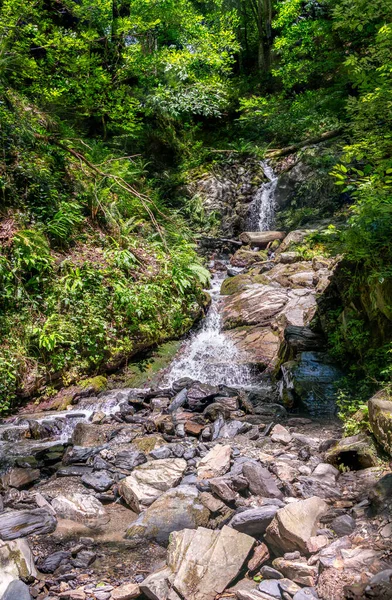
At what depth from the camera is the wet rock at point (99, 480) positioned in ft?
15.4

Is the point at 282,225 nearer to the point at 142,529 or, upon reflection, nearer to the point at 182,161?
the point at 182,161

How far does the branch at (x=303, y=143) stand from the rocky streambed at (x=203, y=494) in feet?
29.7

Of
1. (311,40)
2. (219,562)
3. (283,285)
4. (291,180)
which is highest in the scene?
(311,40)

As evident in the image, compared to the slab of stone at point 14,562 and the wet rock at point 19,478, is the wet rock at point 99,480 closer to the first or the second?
the wet rock at point 19,478

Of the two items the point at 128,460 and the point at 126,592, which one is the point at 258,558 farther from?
the point at 128,460

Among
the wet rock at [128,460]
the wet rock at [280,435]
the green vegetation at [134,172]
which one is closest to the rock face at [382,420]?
the green vegetation at [134,172]

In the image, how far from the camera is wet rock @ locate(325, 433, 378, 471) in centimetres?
411

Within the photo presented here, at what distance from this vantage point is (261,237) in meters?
13.6

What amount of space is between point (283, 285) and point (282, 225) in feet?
13.4

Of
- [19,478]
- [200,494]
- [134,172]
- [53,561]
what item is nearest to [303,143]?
[134,172]

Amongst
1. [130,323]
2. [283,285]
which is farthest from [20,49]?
[283,285]

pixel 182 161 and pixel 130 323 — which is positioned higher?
pixel 182 161

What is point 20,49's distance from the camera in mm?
9133

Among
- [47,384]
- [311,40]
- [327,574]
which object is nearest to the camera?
[327,574]
